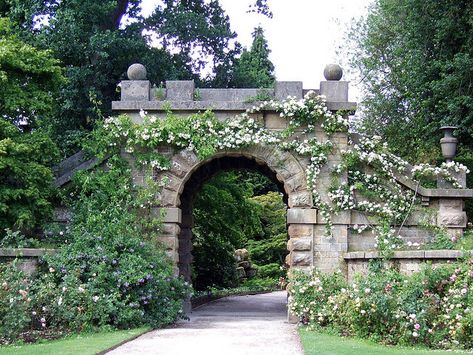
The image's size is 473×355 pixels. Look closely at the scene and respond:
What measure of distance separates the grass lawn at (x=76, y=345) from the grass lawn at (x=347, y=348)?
8.58 feet

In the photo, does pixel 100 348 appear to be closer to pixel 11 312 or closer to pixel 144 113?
pixel 11 312

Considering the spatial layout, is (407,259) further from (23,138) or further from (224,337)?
(23,138)

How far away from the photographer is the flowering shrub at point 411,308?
366 inches

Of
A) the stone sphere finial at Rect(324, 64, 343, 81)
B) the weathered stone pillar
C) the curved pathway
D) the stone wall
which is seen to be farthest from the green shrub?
the stone sphere finial at Rect(324, 64, 343, 81)

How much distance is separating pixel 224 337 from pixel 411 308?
2750 mm

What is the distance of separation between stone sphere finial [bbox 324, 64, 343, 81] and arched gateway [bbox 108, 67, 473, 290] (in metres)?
0.04

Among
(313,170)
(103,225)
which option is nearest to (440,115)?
(313,170)

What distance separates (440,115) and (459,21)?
104 inches

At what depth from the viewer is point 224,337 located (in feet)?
32.9

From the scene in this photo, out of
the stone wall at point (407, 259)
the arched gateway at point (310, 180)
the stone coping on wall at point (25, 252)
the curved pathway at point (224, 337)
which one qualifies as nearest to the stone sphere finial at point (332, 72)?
the arched gateway at point (310, 180)

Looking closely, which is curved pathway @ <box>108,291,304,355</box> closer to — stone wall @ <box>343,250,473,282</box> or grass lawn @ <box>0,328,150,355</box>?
grass lawn @ <box>0,328,150,355</box>

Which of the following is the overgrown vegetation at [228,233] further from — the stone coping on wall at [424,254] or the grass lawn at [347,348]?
the grass lawn at [347,348]

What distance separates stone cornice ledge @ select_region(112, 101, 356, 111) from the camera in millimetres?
13312

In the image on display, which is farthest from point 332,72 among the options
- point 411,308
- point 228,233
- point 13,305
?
point 228,233
